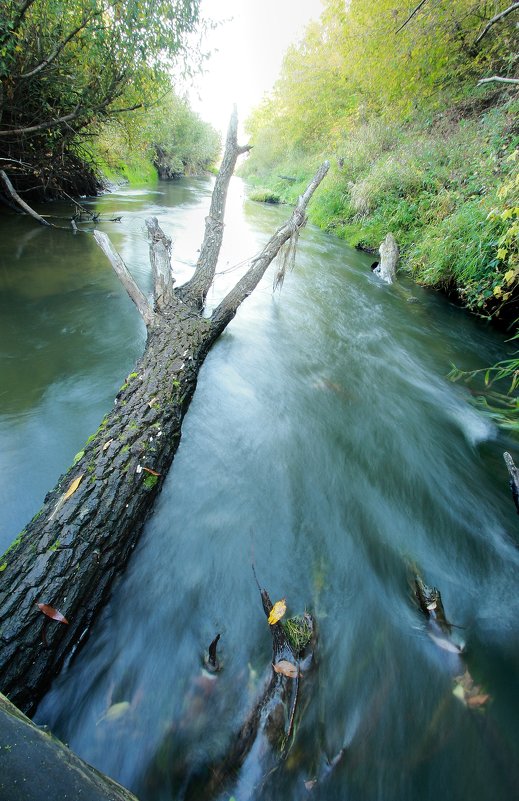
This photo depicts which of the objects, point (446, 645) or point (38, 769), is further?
point (446, 645)

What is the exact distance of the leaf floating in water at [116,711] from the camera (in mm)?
1732

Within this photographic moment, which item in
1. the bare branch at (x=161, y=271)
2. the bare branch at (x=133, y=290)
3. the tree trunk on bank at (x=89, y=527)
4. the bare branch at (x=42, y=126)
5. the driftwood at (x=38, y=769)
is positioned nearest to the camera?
the driftwood at (x=38, y=769)

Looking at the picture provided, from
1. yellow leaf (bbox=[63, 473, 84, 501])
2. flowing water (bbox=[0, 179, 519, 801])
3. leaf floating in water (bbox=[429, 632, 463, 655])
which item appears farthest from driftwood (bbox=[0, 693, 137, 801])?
leaf floating in water (bbox=[429, 632, 463, 655])

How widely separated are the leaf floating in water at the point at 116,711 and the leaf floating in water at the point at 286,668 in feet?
2.61

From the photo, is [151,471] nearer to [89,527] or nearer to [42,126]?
[89,527]

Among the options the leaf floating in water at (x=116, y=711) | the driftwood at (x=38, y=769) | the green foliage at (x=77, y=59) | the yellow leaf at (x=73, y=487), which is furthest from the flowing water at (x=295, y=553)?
the green foliage at (x=77, y=59)

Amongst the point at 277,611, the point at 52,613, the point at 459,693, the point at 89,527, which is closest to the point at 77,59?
the point at 89,527

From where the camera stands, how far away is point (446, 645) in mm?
2086

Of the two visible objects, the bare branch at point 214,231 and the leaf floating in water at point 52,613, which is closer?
the leaf floating in water at point 52,613

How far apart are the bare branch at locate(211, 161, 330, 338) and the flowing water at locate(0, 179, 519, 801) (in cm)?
57

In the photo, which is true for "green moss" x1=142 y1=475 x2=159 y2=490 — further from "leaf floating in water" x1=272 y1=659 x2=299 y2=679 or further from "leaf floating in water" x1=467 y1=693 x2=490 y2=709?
"leaf floating in water" x1=467 y1=693 x2=490 y2=709

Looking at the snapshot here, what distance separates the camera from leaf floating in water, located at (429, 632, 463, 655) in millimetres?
A: 2062

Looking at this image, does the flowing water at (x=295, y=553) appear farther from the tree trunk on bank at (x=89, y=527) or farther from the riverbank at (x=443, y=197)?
the riverbank at (x=443, y=197)

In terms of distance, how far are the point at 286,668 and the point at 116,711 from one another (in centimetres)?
90
